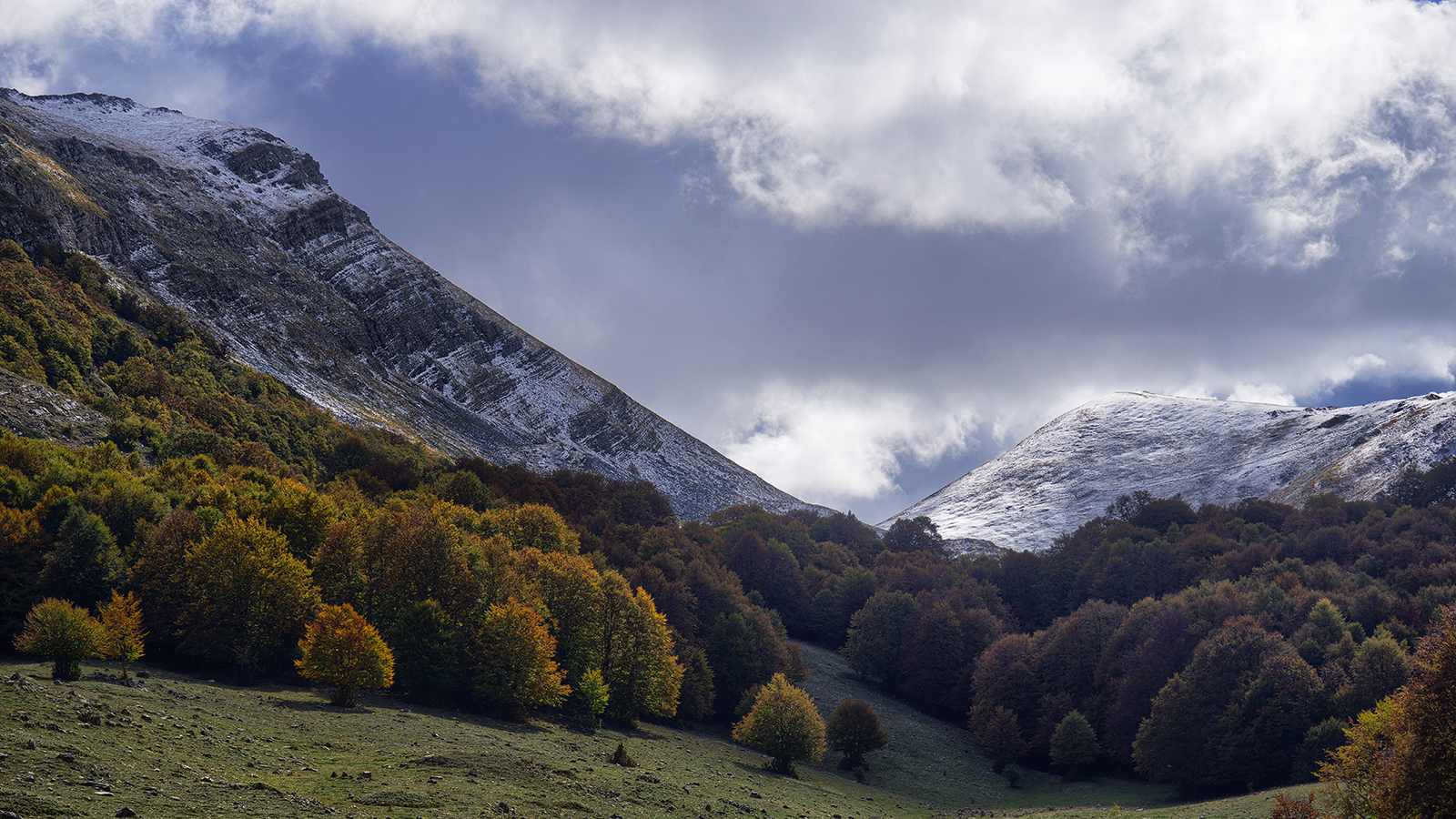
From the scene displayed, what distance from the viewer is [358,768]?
101 ft

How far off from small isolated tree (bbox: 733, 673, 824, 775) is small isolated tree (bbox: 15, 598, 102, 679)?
45883mm

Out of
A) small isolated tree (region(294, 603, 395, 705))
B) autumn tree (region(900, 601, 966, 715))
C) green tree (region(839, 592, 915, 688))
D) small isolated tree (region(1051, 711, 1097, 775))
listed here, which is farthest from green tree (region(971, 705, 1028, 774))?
small isolated tree (region(294, 603, 395, 705))

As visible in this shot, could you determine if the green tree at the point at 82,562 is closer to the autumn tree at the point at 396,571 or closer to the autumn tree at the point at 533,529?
the autumn tree at the point at 396,571

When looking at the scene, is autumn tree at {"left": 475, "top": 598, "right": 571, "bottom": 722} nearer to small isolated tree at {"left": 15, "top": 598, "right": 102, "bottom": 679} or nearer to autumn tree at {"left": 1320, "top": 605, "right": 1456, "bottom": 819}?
small isolated tree at {"left": 15, "top": 598, "right": 102, "bottom": 679}

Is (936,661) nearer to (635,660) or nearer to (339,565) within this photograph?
(635,660)

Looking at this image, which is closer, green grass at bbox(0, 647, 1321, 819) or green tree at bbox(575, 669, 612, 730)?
green grass at bbox(0, 647, 1321, 819)

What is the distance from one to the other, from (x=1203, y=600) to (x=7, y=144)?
215 meters

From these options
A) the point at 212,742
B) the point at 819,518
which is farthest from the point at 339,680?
the point at 819,518

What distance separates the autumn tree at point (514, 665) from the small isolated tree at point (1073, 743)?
49175 mm

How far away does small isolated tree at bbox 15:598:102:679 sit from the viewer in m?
38.8

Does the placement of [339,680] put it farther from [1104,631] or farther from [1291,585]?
[1291,585]

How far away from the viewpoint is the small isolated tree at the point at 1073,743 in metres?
78.8

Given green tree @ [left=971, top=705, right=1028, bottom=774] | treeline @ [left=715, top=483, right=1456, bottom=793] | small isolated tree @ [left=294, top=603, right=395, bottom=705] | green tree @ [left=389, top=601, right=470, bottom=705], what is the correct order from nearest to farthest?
small isolated tree @ [left=294, top=603, right=395, bottom=705]
green tree @ [left=389, top=601, right=470, bottom=705]
treeline @ [left=715, top=483, right=1456, bottom=793]
green tree @ [left=971, top=705, right=1028, bottom=774]

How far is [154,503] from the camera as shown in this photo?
6506cm
